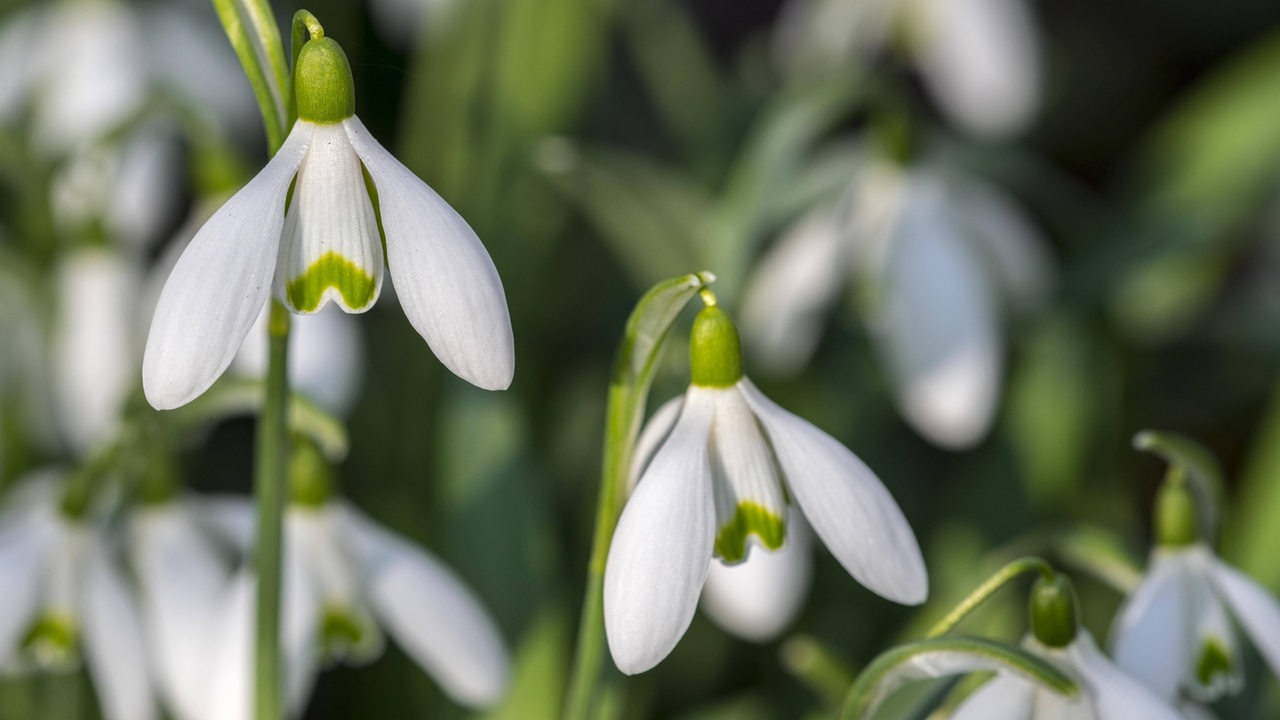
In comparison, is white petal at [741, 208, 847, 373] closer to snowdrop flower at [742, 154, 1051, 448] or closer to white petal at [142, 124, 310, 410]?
snowdrop flower at [742, 154, 1051, 448]

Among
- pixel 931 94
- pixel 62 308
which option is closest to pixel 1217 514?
pixel 62 308

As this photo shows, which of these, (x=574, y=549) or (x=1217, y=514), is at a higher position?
(x=1217, y=514)

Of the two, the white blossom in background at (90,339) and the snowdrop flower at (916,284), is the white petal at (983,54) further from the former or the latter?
the white blossom in background at (90,339)

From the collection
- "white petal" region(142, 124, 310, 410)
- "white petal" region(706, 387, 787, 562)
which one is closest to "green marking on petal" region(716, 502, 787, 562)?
"white petal" region(706, 387, 787, 562)

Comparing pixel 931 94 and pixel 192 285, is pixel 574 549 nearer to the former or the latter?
pixel 192 285

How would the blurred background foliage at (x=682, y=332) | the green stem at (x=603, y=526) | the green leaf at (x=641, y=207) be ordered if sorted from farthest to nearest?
the green leaf at (x=641, y=207) → the blurred background foliage at (x=682, y=332) → the green stem at (x=603, y=526)

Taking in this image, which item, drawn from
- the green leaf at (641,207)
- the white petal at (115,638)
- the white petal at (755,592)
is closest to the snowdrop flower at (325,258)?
the white petal at (115,638)
